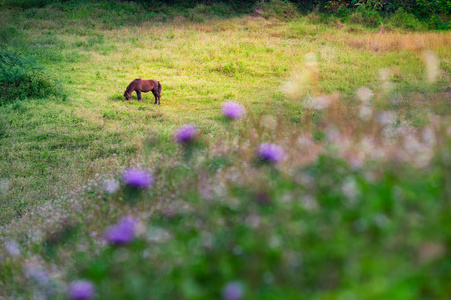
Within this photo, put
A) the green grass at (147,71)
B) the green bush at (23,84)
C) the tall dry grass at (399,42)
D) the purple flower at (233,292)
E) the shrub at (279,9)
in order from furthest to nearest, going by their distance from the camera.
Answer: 1. the shrub at (279,9)
2. the tall dry grass at (399,42)
3. the green bush at (23,84)
4. the green grass at (147,71)
5. the purple flower at (233,292)

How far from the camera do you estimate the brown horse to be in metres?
10.5

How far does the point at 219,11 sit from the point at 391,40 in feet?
34.5

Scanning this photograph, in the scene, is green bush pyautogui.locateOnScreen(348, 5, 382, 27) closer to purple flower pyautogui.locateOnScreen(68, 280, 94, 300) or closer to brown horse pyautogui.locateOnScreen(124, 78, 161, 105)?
brown horse pyautogui.locateOnScreen(124, 78, 161, 105)

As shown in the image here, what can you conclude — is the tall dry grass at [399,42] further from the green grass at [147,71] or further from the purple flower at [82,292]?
the purple flower at [82,292]

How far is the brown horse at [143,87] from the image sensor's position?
10.5 metres

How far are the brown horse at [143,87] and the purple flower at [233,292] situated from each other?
932cm

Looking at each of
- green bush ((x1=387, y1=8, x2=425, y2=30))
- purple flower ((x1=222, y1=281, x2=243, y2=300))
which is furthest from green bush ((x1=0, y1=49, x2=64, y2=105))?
green bush ((x1=387, y1=8, x2=425, y2=30))

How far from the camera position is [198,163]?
337 centimetres

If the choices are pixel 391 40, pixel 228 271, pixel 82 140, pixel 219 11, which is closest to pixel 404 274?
pixel 228 271

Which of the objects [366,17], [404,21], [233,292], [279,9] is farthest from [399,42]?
[233,292]

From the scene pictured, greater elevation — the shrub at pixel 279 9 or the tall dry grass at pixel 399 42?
the shrub at pixel 279 9

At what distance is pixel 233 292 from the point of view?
1566 mm

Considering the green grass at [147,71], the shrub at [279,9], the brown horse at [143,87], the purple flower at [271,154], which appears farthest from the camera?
the shrub at [279,9]

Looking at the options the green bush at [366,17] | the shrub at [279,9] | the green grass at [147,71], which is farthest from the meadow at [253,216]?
the shrub at [279,9]
